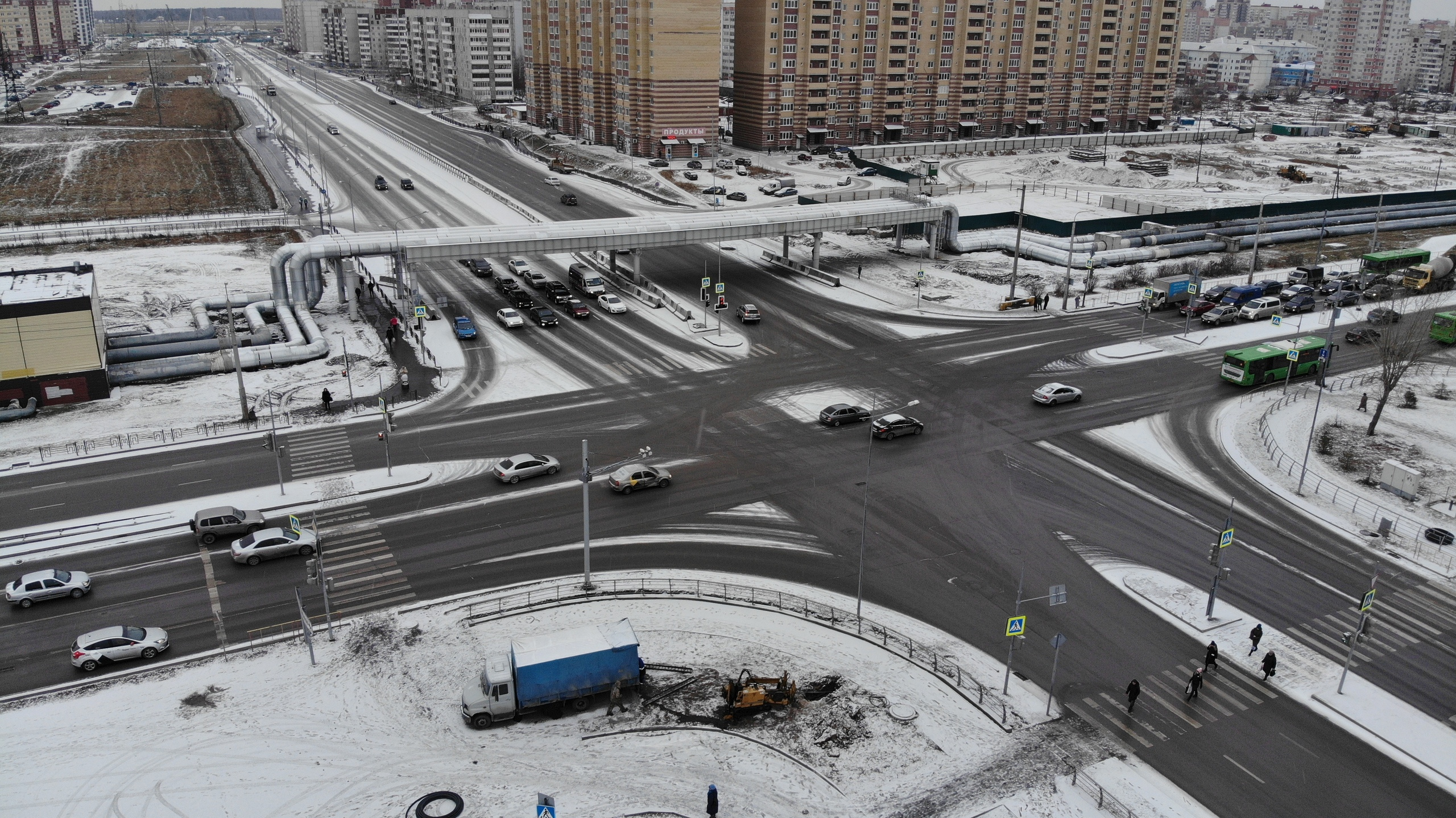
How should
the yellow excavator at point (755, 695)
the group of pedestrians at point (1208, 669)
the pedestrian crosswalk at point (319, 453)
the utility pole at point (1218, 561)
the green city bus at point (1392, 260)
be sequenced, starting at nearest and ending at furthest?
the yellow excavator at point (755, 695) → the group of pedestrians at point (1208, 669) → the utility pole at point (1218, 561) → the pedestrian crosswalk at point (319, 453) → the green city bus at point (1392, 260)

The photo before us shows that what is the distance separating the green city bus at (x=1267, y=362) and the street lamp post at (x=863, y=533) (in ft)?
72.3

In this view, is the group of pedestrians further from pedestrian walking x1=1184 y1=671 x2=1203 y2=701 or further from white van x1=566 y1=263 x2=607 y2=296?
white van x1=566 y1=263 x2=607 y2=296

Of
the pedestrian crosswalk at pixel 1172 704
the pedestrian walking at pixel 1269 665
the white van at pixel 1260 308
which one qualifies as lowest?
the pedestrian crosswalk at pixel 1172 704

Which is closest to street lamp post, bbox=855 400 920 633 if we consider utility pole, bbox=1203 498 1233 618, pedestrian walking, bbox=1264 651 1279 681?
utility pole, bbox=1203 498 1233 618

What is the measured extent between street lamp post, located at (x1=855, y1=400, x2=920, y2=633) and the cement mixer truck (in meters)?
53.3

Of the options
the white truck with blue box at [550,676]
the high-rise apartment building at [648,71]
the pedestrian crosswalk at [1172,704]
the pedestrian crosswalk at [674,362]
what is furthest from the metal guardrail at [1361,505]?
the high-rise apartment building at [648,71]

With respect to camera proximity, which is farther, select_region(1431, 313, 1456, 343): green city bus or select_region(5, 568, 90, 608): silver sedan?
select_region(1431, 313, 1456, 343): green city bus

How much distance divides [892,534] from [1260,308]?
159 ft

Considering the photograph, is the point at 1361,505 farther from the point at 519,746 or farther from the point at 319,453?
the point at 319,453

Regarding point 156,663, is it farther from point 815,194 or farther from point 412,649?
point 815,194

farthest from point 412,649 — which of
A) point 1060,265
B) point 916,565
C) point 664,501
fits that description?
point 1060,265

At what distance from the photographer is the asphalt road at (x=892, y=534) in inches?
1246

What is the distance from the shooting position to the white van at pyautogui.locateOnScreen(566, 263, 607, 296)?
76688 mm

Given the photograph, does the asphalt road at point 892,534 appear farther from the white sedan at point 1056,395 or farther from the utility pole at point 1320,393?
the utility pole at point 1320,393
